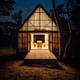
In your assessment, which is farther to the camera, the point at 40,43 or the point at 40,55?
the point at 40,43

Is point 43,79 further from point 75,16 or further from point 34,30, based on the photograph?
point 75,16

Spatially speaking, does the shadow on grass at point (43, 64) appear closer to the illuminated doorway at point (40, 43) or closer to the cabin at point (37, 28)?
the cabin at point (37, 28)

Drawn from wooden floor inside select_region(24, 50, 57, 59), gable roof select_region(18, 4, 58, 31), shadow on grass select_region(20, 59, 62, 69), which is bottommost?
shadow on grass select_region(20, 59, 62, 69)

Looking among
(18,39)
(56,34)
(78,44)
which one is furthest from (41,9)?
(78,44)

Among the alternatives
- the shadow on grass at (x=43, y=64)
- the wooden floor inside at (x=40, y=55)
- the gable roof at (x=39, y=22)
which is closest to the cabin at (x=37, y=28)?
the gable roof at (x=39, y=22)

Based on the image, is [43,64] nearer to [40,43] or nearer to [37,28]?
[37,28]

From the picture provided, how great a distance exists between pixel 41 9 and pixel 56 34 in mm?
3536

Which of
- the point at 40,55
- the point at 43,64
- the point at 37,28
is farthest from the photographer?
the point at 37,28

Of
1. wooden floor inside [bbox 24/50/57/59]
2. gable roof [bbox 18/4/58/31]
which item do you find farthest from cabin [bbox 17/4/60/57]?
wooden floor inside [bbox 24/50/57/59]

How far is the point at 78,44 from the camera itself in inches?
485

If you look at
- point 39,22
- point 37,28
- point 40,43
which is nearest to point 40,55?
point 37,28

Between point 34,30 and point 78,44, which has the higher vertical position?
point 34,30

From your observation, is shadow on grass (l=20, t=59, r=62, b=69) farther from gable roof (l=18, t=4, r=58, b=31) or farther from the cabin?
gable roof (l=18, t=4, r=58, b=31)

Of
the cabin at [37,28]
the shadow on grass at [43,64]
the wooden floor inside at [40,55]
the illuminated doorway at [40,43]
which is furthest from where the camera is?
the illuminated doorway at [40,43]
